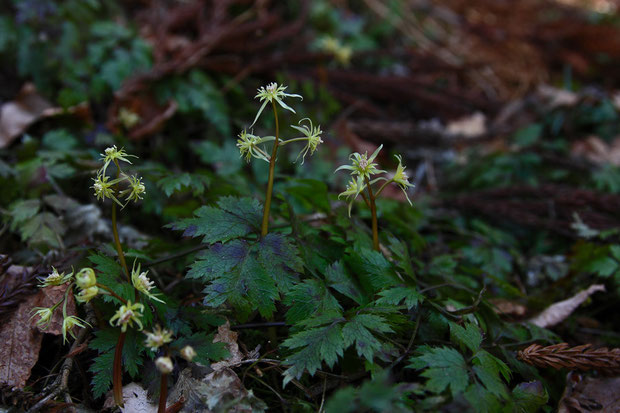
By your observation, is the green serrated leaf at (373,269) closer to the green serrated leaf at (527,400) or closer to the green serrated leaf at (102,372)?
the green serrated leaf at (527,400)

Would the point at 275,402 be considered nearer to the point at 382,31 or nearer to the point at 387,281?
the point at 387,281

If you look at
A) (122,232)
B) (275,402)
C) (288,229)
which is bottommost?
(122,232)

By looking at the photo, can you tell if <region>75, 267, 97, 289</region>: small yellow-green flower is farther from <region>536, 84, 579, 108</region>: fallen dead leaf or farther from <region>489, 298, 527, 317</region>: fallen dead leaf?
<region>536, 84, 579, 108</region>: fallen dead leaf

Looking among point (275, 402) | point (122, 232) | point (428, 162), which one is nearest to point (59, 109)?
point (122, 232)

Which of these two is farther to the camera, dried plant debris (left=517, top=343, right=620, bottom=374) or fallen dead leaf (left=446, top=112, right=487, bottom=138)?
fallen dead leaf (left=446, top=112, right=487, bottom=138)

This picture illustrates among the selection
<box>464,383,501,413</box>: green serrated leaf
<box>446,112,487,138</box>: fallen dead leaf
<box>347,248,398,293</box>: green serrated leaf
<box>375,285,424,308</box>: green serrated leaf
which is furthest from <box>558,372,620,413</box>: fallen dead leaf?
<box>446,112,487,138</box>: fallen dead leaf

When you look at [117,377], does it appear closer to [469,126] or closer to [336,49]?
[336,49]
